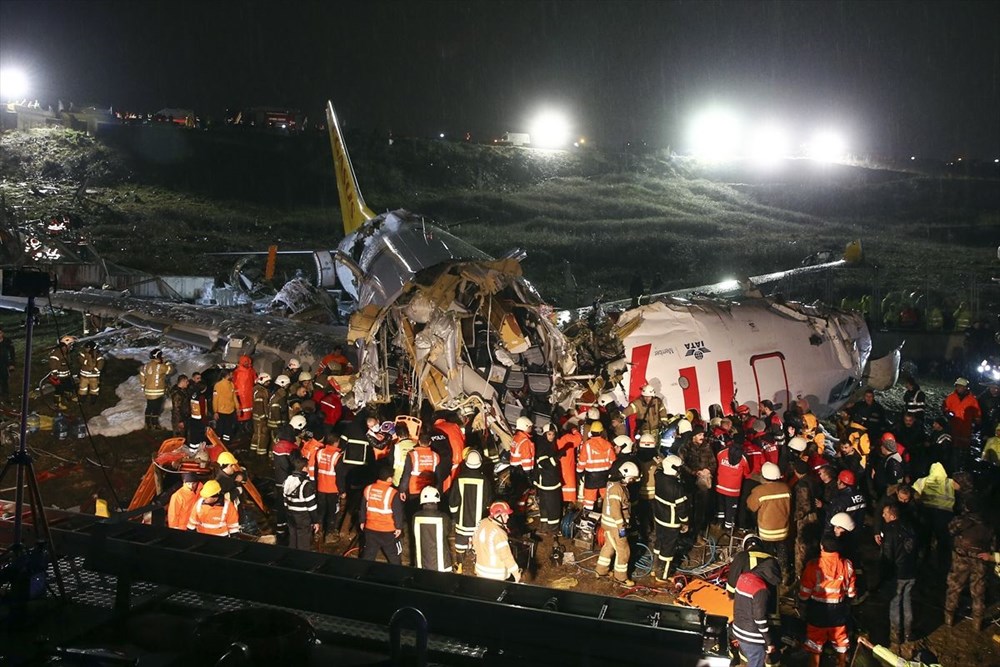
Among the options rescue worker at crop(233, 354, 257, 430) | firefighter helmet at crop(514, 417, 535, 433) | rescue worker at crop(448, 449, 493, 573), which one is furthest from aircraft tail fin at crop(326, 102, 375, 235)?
rescue worker at crop(448, 449, 493, 573)

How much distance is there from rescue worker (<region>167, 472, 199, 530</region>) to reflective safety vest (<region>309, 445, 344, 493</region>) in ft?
5.64

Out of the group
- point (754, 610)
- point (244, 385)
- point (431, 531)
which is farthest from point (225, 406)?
point (754, 610)

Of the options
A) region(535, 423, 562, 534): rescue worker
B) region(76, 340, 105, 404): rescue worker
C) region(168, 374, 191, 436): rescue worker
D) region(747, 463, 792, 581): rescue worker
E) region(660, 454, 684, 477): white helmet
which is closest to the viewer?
region(747, 463, 792, 581): rescue worker

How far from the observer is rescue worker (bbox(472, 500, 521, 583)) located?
8.62 metres

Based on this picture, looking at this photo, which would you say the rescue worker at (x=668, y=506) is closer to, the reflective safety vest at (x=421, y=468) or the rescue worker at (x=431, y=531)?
the rescue worker at (x=431, y=531)

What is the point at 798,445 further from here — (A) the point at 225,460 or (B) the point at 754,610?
(A) the point at 225,460

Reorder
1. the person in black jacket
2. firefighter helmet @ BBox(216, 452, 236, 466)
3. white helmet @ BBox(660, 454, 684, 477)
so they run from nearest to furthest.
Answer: the person in black jacket
white helmet @ BBox(660, 454, 684, 477)
firefighter helmet @ BBox(216, 452, 236, 466)

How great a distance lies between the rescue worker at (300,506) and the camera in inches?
384

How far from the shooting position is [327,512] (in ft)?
36.6

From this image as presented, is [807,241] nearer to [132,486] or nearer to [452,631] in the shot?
[132,486]

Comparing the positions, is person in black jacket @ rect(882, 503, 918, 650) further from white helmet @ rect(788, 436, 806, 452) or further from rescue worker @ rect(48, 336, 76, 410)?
rescue worker @ rect(48, 336, 76, 410)

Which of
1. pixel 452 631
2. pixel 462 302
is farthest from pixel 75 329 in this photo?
pixel 452 631

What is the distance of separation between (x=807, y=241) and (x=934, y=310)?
31159mm

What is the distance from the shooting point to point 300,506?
9805 millimetres
